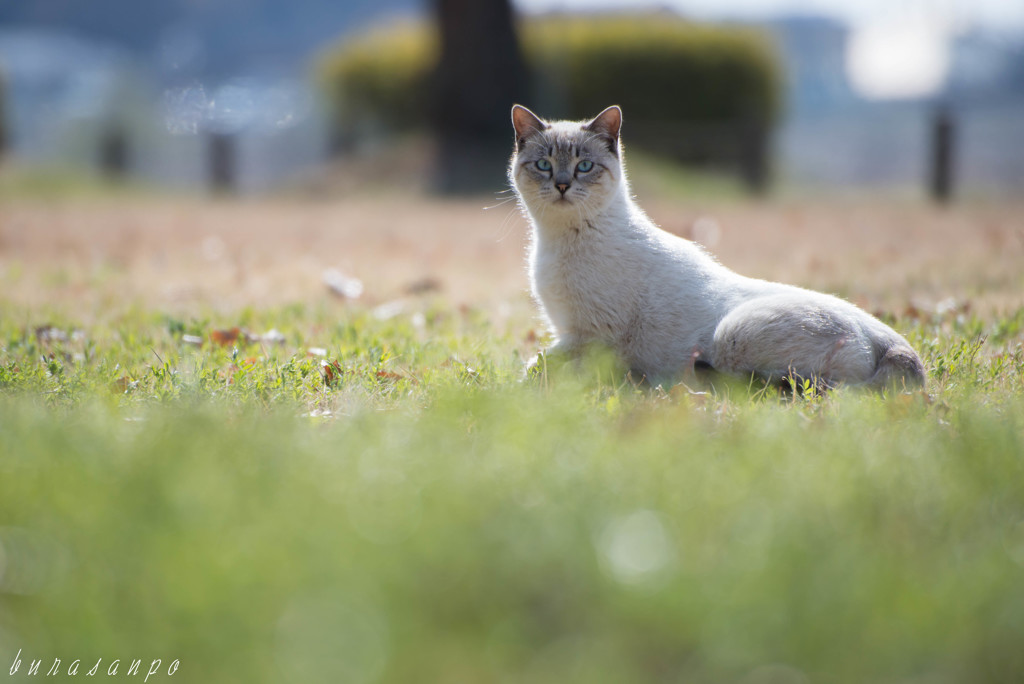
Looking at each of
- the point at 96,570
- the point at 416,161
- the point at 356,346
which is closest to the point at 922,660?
the point at 96,570

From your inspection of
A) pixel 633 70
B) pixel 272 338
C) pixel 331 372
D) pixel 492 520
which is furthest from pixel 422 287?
pixel 633 70

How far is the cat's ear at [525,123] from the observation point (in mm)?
3826

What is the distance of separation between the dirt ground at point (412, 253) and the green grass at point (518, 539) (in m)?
2.68

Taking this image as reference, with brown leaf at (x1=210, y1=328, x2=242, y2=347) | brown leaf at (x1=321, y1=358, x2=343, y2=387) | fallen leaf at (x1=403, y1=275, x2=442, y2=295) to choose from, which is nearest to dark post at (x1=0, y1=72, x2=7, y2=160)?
fallen leaf at (x1=403, y1=275, x2=442, y2=295)

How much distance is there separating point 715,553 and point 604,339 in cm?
186

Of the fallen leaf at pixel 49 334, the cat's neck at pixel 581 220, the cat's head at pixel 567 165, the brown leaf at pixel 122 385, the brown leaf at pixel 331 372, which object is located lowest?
the fallen leaf at pixel 49 334

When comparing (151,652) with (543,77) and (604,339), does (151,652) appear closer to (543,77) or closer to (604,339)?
(604,339)

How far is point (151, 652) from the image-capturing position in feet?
4.18

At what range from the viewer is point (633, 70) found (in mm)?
18047

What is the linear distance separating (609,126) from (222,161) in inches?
638

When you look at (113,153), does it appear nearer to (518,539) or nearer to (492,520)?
(492,520)

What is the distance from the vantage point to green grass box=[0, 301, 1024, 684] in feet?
4.18

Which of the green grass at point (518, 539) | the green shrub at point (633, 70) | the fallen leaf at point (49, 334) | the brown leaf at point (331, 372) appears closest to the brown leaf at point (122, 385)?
the green grass at point (518, 539)

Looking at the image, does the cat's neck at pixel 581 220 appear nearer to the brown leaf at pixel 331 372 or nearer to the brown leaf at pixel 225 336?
the brown leaf at pixel 331 372
